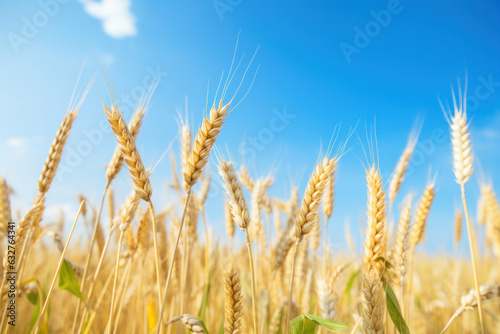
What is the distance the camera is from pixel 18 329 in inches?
127

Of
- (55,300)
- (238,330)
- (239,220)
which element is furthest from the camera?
(55,300)

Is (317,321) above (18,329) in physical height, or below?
above

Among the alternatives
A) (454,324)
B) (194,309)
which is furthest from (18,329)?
(454,324)

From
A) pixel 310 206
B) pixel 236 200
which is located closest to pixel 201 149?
pixel 236 200

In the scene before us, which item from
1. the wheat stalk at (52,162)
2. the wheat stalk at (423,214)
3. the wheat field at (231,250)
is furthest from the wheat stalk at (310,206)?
the wheat stalk at (52,162)

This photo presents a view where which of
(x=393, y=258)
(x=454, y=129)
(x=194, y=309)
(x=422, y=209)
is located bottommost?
(x=194, y=309)

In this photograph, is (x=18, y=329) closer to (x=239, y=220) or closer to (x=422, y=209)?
(x=239, y=220)

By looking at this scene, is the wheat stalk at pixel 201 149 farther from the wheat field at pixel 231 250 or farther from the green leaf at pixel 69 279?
the green leaf at pixel 69 279

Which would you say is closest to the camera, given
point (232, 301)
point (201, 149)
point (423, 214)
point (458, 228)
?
point (201, 149)

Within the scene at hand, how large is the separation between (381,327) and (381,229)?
410 millimetres

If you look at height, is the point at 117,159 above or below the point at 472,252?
above

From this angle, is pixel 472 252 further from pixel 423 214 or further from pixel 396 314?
pixel 423 214

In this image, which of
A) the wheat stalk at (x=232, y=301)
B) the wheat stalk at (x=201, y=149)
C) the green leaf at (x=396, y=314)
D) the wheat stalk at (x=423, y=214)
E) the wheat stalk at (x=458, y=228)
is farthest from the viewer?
the wheat stalk at (x=458, y=228)

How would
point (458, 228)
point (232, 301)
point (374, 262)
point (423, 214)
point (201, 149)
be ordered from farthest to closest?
point (458, 228), point (423, 214), point (374, 262), point (232, 301), point (201, 149)
